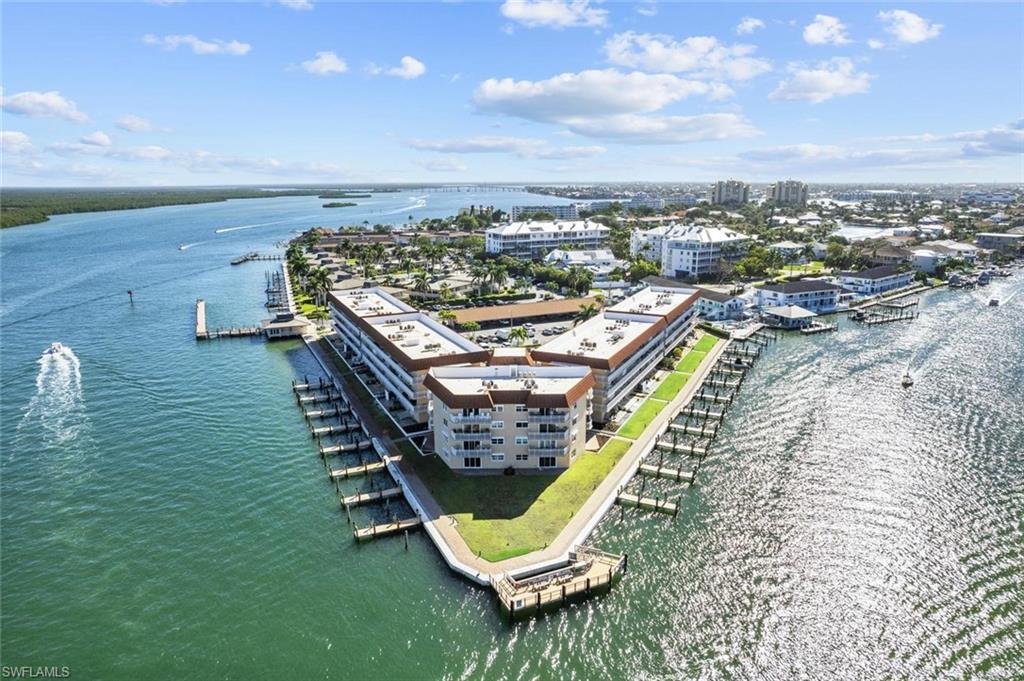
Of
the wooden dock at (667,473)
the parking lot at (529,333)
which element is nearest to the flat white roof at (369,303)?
the parking lot at (529,333)

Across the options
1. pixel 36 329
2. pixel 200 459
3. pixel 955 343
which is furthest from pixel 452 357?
pixel 36 329

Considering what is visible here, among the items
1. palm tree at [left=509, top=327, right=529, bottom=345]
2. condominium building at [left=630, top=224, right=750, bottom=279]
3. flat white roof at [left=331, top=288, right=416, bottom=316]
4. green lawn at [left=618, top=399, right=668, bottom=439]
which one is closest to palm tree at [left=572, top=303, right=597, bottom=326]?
palm tree at [left=509, top=327, right=529, bottom=345]

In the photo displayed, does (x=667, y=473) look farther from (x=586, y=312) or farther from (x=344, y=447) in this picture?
(x=586, y=312)

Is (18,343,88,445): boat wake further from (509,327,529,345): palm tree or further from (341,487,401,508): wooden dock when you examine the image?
(509,327,529,345): palm tree

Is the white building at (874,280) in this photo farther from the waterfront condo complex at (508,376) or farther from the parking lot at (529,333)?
the parking lot at (529,333)

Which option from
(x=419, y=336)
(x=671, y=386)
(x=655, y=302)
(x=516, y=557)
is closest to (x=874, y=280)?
(x=655, y=302)

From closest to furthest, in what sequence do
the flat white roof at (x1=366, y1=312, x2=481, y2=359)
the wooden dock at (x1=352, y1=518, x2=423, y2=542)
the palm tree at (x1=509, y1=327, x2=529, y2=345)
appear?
1. the wooden dock at (x1=352, y1=518, x2=423, y2=542)
2. the flat white roof at (x1=366, y1=312, x2=481, y2=359)
3. the palm tree at (x1=509, y1=327, x2=529, y2=345)
